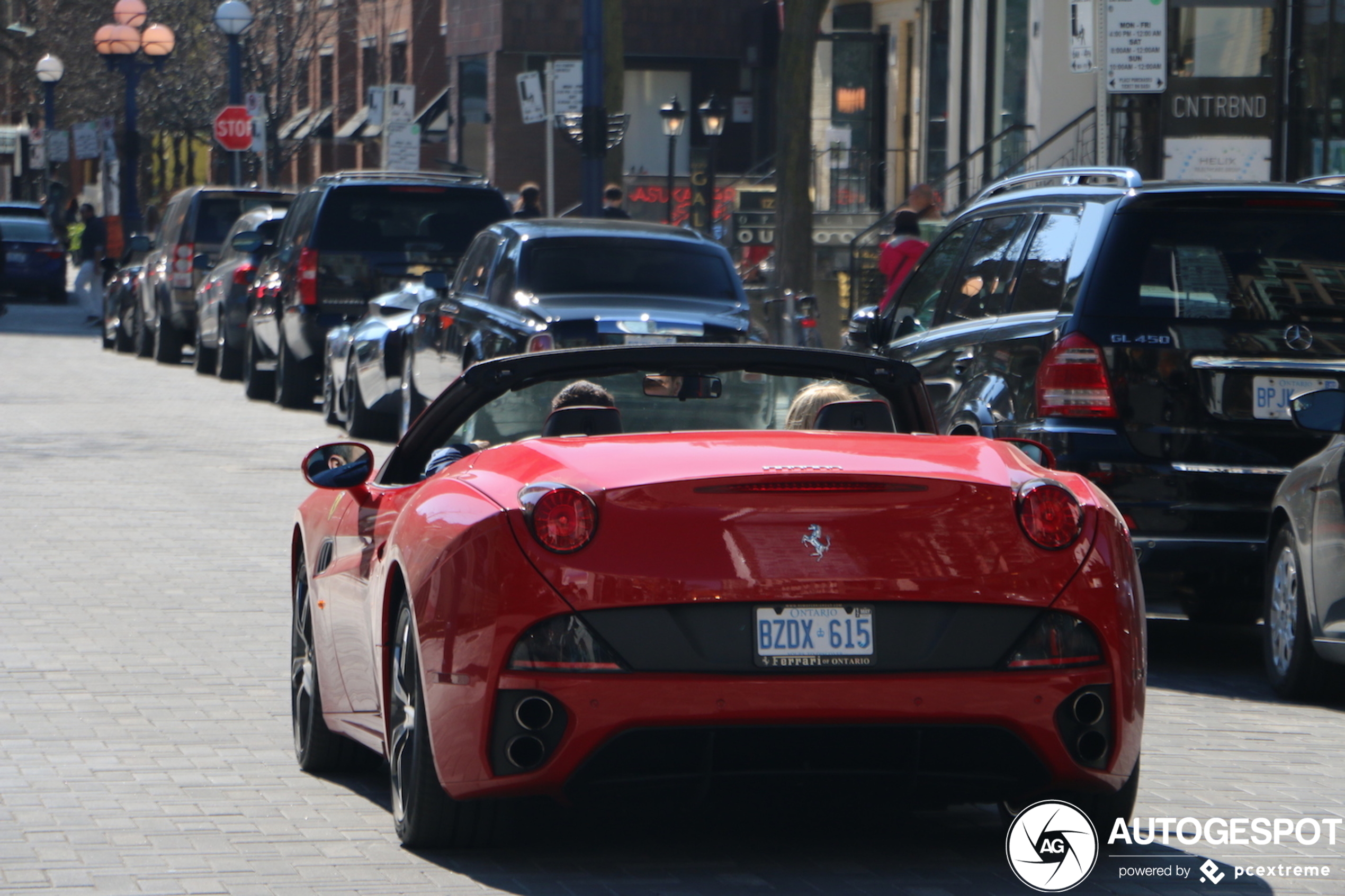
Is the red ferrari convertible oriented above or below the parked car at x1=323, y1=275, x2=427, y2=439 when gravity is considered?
above

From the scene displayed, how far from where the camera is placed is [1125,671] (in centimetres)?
547

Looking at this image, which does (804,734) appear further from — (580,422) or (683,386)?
(683,386)

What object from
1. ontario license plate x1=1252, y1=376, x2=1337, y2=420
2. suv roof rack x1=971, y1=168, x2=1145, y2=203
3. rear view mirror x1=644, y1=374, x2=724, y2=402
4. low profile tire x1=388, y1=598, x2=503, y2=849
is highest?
suv roof rack x1=971, y1=168, x2=1145, y2=203

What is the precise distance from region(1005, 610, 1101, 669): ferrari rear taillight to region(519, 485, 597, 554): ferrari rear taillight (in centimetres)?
98

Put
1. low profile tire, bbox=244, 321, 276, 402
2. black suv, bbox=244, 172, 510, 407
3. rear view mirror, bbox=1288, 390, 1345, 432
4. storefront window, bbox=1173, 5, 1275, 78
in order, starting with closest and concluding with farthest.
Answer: rear view mirror, bbox=1288, 390, 1345, 432 → black suv, bbox=244, 172, 510, 407 → low profile tire, bbox=244, 321, 276, 402 → storefront window, bbox=1173, 5, 1275, 78

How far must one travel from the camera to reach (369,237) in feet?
67.7

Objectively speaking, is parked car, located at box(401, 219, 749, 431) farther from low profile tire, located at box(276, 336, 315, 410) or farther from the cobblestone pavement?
low profile tire, located at box(276, 336, 315, 410)

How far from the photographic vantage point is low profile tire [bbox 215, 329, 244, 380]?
25.7 m

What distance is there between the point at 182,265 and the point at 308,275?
751 centimetres

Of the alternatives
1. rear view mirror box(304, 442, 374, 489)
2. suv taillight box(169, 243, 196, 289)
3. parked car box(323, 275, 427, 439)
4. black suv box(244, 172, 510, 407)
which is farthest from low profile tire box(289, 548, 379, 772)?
suv taillight box(169, 243, 196, 289)

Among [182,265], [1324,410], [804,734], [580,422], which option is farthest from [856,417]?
[182,265]

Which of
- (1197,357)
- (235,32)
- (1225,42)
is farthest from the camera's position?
(235,32)

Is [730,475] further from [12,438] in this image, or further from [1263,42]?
[1263,42]

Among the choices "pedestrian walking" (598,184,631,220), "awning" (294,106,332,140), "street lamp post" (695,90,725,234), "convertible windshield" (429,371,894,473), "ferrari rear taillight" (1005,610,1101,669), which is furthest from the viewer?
"awning" (294,106,332,140)
